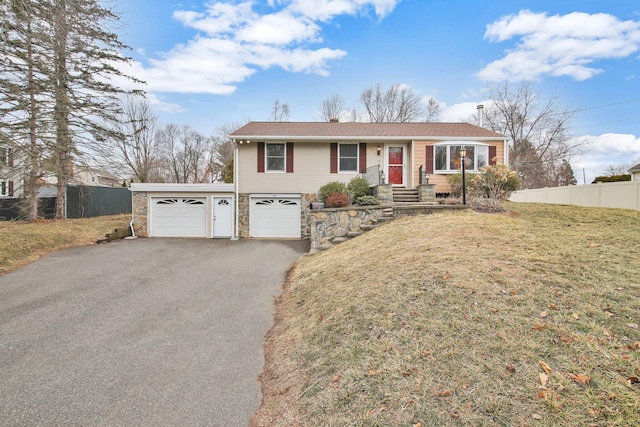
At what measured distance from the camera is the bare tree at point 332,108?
91.4ft

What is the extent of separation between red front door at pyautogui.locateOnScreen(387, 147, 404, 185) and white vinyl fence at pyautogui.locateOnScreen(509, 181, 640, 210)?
467 cm

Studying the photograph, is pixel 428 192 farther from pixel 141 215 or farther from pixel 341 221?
pixel 141 215

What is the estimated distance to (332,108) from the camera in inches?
1105

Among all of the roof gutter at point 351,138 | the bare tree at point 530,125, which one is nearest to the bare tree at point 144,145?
the roof gutter at point 351,138

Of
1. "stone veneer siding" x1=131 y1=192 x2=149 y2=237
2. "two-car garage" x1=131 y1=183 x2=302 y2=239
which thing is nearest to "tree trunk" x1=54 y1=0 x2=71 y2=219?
"two-car garage" x1=131 y1=183 x2=302 y2=239

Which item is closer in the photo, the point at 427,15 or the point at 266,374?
the point at 266,374

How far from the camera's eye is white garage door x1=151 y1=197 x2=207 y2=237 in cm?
1363

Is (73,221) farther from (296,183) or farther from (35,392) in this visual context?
(35,392)

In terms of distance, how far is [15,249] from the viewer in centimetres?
903

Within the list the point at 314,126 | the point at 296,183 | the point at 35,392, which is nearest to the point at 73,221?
the point at 296,183

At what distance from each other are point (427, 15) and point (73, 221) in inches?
706

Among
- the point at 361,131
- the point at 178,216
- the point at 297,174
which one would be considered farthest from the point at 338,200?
the point at 178,216

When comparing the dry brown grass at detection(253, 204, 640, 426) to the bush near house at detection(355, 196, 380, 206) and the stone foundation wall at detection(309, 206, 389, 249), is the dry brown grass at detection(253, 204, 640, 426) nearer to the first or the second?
the stone foundation wall at detection(309, 206, 389, 249)

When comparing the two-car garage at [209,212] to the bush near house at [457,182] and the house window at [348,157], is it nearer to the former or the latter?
the house window at [348,157]
